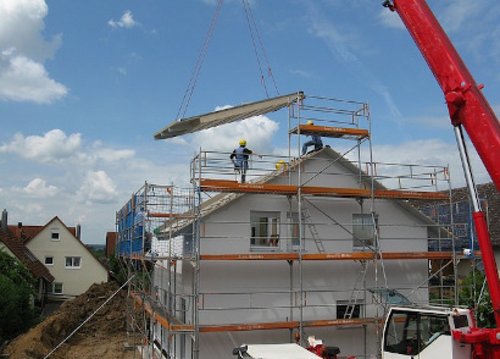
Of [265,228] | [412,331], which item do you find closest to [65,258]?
[265,228]

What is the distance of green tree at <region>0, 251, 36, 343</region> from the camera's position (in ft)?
80.5

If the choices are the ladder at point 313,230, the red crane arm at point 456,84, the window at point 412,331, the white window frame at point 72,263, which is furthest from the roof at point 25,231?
the red crane arm at point 456,84

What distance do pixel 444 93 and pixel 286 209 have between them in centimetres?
802

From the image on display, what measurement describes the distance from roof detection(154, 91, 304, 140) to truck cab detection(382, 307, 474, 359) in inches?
269

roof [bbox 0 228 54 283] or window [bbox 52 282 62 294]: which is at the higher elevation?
roof [bbox 0 228 54 283]

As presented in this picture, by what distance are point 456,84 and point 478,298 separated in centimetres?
1085

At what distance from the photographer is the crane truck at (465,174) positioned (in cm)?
868

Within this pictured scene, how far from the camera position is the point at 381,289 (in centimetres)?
1596

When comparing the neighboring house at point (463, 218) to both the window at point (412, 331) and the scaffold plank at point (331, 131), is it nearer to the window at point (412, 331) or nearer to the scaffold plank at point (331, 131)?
the scaffold plank at point (331, 131)

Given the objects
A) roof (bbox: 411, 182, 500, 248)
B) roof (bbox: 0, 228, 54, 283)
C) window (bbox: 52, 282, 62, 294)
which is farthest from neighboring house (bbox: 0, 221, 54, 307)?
roof (bbox: 411, 182, 500, 248)

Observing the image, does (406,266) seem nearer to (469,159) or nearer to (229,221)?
(229,221)

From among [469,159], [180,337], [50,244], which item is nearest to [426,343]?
[469,159]

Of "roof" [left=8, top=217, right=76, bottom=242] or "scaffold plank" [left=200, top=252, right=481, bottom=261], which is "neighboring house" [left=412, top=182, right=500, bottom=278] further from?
"roof" [left=8, top=217, right=76, bottom=242]

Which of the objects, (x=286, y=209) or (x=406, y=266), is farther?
(x=406, y=266)
